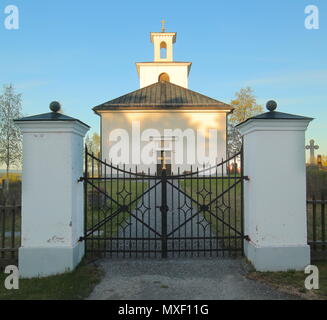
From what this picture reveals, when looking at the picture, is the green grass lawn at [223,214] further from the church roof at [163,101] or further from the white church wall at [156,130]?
the church roof at [163,101]

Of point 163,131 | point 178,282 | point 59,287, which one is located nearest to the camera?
point 59,287

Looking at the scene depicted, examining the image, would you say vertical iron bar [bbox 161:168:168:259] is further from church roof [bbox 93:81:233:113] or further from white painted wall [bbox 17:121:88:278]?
church roof [bbox 93:81:233:113]

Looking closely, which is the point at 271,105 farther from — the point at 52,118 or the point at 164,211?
the point at 52,118

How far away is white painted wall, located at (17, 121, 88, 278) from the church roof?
19.5m

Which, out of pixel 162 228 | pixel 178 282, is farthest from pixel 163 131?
pixel 178 282

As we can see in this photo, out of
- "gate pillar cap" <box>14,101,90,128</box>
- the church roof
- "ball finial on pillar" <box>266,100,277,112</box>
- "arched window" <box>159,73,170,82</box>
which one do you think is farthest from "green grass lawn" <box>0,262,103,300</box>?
"arched window" <box>159,73,170,82</box>

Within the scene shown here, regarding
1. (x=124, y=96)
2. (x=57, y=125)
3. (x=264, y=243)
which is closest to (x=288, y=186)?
(x=264, y=243)

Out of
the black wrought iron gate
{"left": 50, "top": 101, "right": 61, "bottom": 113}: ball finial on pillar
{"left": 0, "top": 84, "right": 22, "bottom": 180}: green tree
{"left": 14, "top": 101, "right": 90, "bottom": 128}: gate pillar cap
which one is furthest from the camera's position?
{"left": 0, "top": 84, "right": 22, "bottom": 180}: green tree

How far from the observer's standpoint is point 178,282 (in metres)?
4.51

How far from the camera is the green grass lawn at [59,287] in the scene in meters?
4.08

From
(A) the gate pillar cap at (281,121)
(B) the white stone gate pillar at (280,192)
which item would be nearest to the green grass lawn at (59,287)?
(B) the white stone gate pillar at (280,192)

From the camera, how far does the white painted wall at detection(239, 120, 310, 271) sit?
16.3 ft

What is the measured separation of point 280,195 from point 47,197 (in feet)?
12.1
